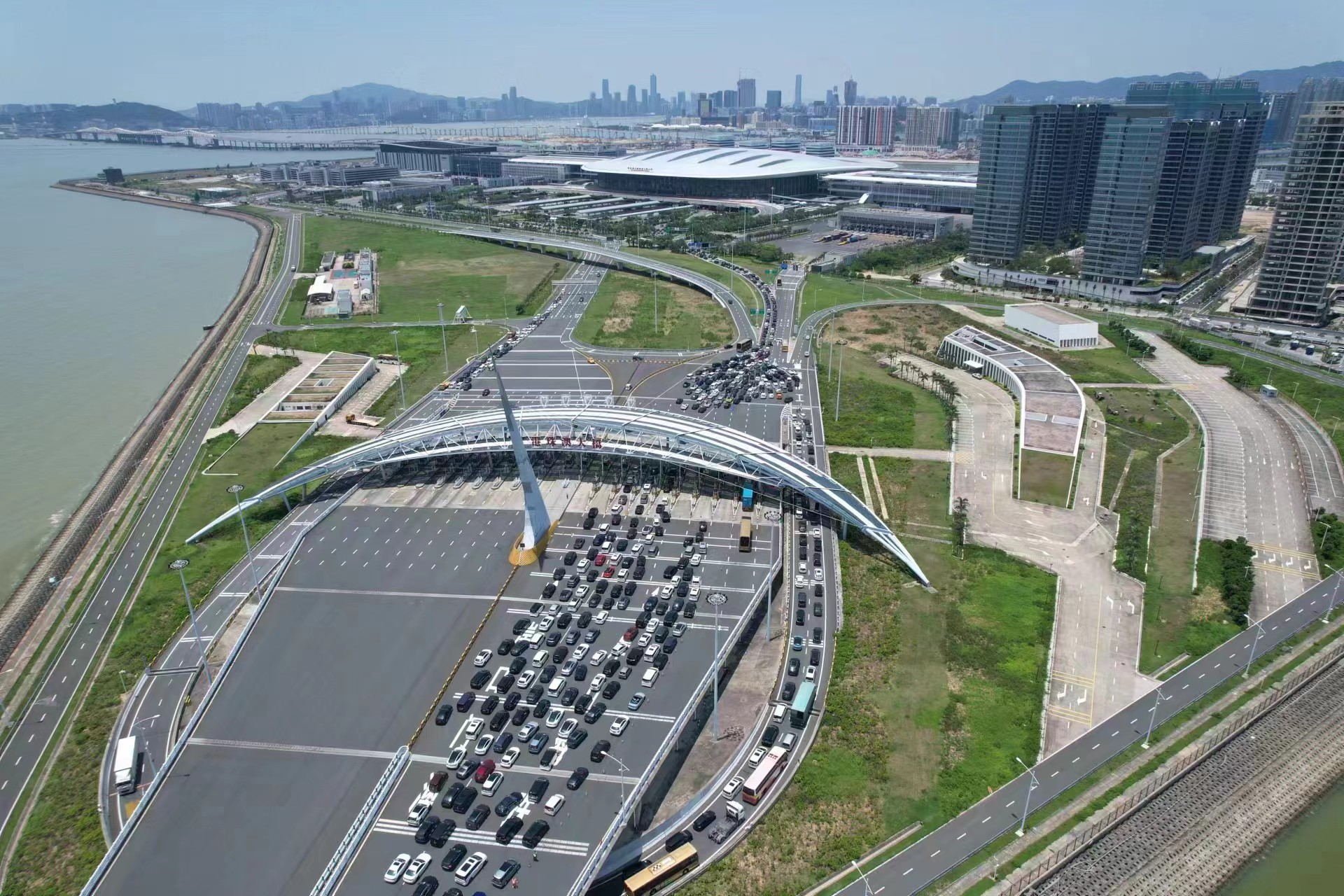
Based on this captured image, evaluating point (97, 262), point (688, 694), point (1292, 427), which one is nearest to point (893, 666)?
point (688, 694)

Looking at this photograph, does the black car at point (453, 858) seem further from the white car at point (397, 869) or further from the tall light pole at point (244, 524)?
the tall light pole at point (244, 524)

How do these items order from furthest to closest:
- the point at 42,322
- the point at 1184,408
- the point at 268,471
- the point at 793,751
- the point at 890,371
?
the point at 42,322
the point at 890,371
the point at 1184,408
the point at 268,471
the point at 793,751

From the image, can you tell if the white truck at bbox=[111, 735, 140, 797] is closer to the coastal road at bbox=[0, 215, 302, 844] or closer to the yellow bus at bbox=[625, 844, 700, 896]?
the coastal road at bbox=[0, 215, 302, 844]

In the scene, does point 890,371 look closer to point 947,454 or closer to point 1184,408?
point 947,454

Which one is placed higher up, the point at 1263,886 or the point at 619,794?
the point at 619,794

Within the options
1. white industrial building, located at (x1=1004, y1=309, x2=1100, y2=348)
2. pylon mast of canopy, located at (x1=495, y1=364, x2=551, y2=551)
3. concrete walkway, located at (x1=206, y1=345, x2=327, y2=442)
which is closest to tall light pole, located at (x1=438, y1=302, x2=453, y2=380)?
concrete walkway, located at (x1=206, y1=345, x2=327, y2=442)
